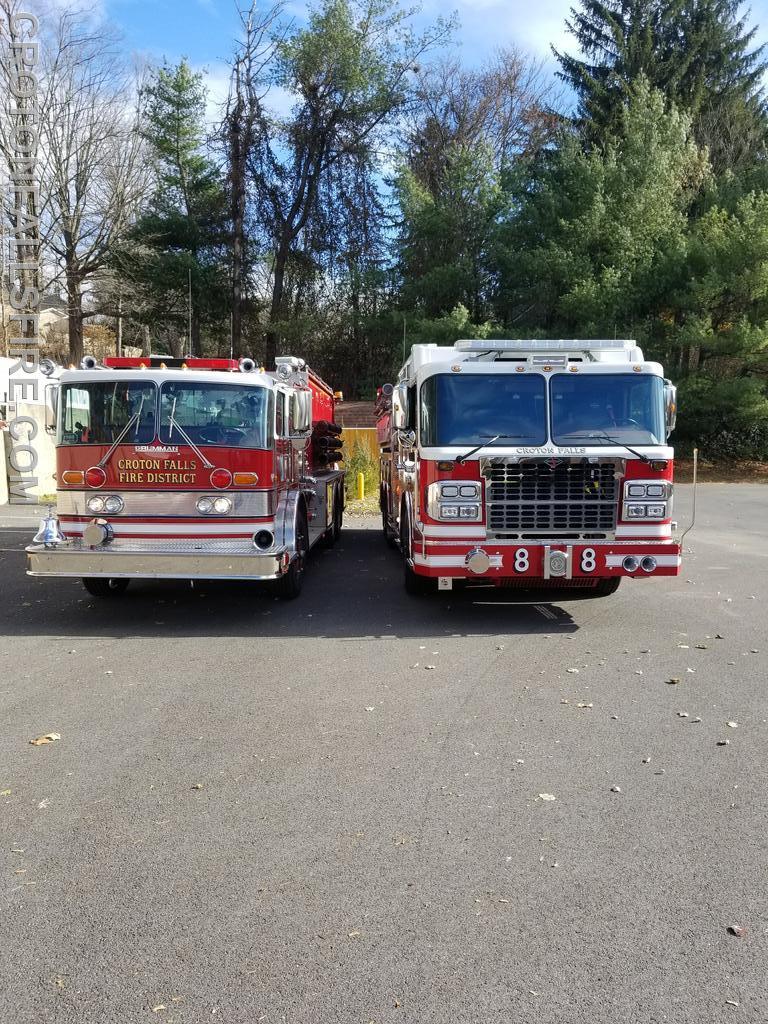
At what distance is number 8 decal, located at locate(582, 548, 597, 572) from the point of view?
7.70 metres

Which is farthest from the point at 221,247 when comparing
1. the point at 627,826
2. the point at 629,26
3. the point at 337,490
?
the point at 627,826

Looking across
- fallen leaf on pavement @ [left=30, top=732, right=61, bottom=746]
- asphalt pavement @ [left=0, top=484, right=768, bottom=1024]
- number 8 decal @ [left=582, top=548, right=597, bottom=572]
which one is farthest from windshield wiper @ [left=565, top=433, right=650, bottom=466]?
fallen leaf on pavement @ [left=30, top=732, right=61, bottom=746]

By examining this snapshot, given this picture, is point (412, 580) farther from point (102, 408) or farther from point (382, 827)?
point (382, 827)

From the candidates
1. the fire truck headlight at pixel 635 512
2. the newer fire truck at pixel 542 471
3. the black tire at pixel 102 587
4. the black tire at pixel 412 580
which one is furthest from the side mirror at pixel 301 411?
the fire truck headlight at pixel 635 512

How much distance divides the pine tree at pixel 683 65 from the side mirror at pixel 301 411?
30263 millimetres

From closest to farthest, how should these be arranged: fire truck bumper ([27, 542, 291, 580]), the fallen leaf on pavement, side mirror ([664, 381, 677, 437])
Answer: the fallen leaf on pavement < fire truck bumper ([27, 542, 291, 580]) < side mirror ([664, 381, 677, 437])

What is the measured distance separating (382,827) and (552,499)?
449 centimetres

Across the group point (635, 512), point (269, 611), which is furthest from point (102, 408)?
point (635, 512)

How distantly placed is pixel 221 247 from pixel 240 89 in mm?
6698

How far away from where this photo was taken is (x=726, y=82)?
122ft

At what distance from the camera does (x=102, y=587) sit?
9117 mm

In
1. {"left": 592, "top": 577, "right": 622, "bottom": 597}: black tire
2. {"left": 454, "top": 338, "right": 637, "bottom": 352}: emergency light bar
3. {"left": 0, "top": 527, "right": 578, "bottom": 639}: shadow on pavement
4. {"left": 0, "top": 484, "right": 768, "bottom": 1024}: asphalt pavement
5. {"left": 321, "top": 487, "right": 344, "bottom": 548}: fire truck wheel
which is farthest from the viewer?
{"left": 321, "top": 487, "right": 344, "bottom": 548}: fire truck wheel

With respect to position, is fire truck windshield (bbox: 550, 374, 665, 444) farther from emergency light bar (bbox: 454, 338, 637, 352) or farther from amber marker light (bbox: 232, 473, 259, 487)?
amber marker light (bbox: 232, 473, 259, 487)

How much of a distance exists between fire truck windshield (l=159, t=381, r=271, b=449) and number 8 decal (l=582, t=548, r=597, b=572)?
3.21 meters
